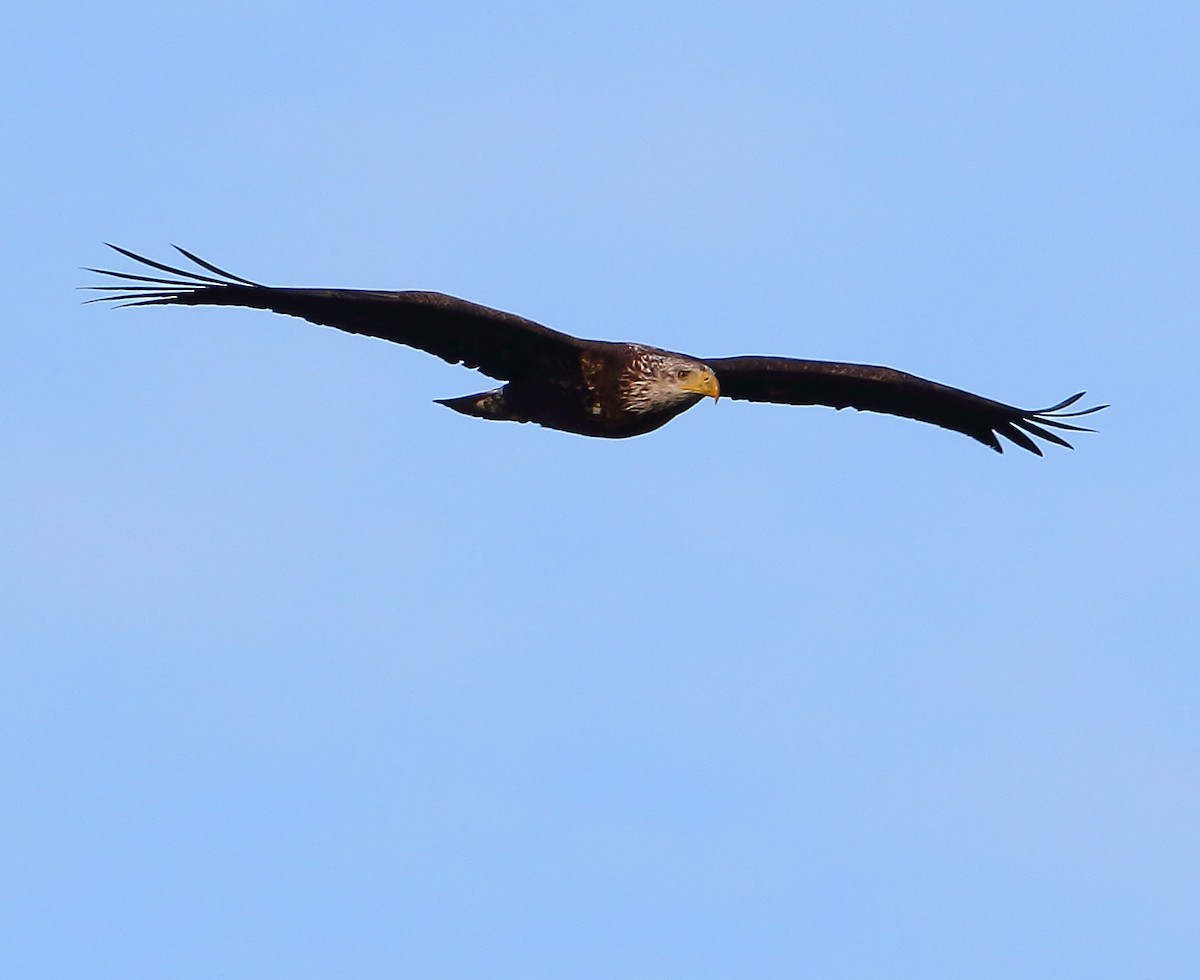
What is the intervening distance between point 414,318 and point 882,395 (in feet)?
14.2

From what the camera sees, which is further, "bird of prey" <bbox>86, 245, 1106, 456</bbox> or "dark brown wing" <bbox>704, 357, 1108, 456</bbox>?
"dark brown wing" <bbox>704, 357, 1108, 456</bbox>

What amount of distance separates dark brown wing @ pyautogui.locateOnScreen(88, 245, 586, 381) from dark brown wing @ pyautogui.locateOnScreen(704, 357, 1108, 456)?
1.66 meters

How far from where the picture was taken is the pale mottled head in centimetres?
1594

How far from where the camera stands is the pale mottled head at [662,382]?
1594 cm

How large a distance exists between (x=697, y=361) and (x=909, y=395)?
2.45 meters

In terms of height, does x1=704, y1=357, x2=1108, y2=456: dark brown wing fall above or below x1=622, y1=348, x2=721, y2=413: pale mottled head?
above

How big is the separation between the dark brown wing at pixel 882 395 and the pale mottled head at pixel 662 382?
91 centimetres

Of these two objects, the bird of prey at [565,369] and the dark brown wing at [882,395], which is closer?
the bird of prey at [565,369]

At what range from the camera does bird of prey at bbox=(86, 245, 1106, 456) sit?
14773 mm

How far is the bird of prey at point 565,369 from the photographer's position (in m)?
14.8

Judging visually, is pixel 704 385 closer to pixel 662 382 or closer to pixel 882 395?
pixel 662 382

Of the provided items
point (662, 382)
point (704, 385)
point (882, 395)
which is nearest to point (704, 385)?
point (704, 385)

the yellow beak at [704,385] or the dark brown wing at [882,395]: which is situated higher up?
the dark brown wing at [882,395]

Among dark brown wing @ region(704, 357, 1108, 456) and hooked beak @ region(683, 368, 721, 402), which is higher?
dark brown wing @ region(704, 357, 1108, 456)
